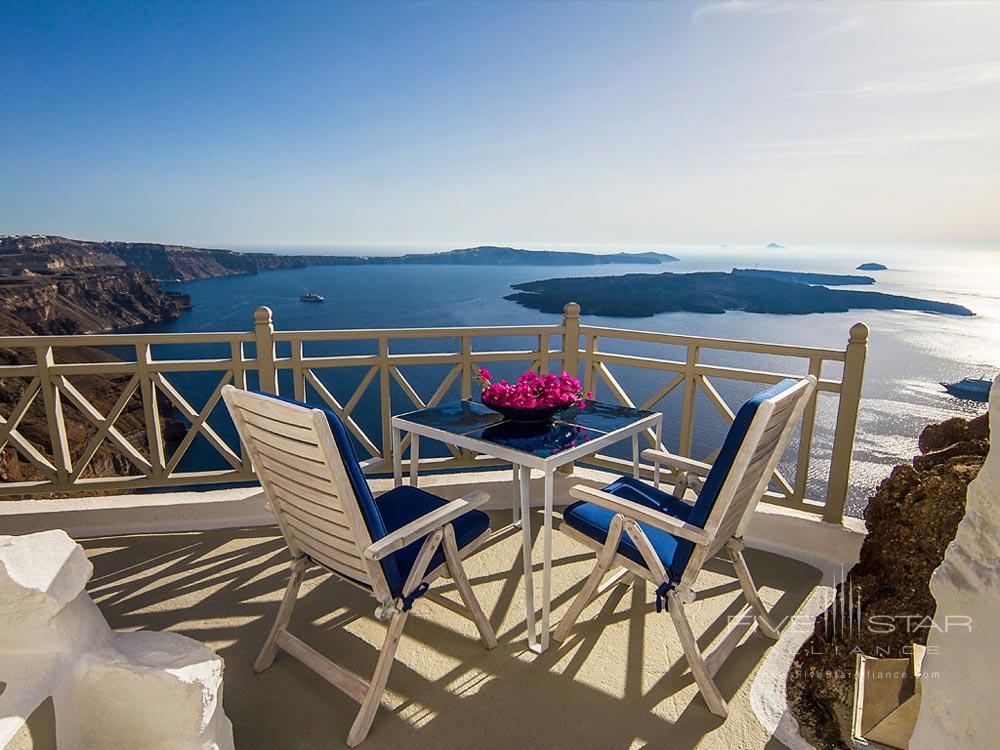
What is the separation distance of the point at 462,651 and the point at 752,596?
1.12 meters

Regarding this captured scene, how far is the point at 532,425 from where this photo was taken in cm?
235

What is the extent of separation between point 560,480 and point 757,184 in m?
6.69

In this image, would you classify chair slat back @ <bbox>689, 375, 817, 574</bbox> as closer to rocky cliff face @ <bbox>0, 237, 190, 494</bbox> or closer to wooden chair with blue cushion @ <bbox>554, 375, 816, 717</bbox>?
wooden chair with blue cushion @ <bbox>554, 375, 816, 717</bbox>

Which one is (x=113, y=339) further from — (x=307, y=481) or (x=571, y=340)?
(x=571, y=340)

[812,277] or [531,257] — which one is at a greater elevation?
[531,257]

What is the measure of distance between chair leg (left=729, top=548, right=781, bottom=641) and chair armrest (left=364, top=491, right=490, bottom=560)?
38.3 inches

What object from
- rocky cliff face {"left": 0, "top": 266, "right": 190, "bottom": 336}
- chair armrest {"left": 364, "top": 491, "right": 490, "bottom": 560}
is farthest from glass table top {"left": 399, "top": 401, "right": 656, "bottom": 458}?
rocky cliff face {"left": 0, "top": 266, "right": 190, "bottom": 336}

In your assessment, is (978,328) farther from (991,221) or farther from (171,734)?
(171,734)

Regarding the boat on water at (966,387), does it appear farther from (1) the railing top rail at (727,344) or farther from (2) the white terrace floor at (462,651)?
(2) the white terrace floor at (462,651)

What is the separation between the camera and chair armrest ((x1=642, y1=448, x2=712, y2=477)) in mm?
2314

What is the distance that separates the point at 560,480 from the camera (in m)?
3.40

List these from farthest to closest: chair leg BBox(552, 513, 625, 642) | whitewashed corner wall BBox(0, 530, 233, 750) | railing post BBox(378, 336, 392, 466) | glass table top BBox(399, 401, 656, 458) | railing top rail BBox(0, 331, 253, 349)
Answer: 1. railing post BBox(378, 336, 392, 466)
2. railing top rail BBox(0, 331, 253, 349)
3. glass table top BBox(399, 401, 656, 458)
4. chair leg BBox(552, 513, 625, 642)
5. whitewashed corner wall BBox(0, 530, 233, 750)

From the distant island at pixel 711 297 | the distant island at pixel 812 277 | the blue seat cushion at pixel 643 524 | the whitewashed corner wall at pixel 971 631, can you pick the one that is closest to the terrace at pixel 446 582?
the blue seat cushion at pixel 643 524

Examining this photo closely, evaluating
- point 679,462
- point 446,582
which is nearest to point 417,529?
point 446,582
